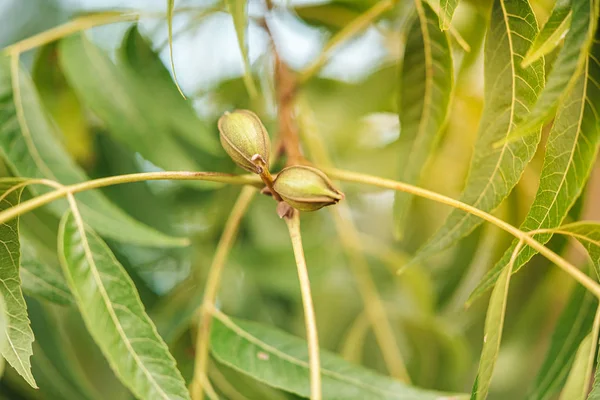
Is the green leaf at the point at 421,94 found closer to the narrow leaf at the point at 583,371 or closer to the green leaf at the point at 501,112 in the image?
the green leaf at the point at 501,112

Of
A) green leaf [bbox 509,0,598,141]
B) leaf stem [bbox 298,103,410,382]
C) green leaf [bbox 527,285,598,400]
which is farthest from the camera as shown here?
leaf stem [bbox 298,103,410,382]

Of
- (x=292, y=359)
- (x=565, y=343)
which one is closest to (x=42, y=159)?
(x=292, y=359)

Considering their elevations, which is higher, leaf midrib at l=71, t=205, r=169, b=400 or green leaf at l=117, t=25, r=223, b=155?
green leaf at l=117, t=25, r=223, b=155

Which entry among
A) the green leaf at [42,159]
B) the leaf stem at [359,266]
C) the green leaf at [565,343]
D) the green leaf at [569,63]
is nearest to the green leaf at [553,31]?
the green leaf at [569,63]

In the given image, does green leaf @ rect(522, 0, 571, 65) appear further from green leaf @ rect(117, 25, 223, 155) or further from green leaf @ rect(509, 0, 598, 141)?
green leaf @ rect(117, 25, 223, 155)

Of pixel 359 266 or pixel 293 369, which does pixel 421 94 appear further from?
pixel 359 266

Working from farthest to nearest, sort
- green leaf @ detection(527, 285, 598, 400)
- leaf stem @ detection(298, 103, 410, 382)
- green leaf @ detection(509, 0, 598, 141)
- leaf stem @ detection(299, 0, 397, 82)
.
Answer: leaf stem @ detection(298, 103, 410, 382), leaf stem @ detection(299, 0, 397, 82), green leaf @ detection(527, 285, 598, 400), green leaf @ detection(509, 0, 598, 141)

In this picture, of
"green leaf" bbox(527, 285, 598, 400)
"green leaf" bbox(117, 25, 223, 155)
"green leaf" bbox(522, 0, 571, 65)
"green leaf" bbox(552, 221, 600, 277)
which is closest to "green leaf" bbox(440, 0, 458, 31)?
"green leaf" bbox(522, 0, 571, 65)
